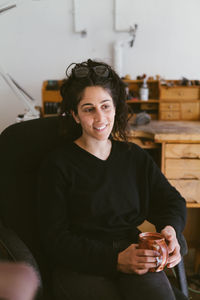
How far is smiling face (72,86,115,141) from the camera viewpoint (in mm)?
1100

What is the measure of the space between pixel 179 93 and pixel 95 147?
1.15m

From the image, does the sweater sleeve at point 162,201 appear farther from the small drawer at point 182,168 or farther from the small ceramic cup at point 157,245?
the small drawer at point 182,168

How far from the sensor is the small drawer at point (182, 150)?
1.64 m

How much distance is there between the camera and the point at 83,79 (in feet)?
→ 3.68

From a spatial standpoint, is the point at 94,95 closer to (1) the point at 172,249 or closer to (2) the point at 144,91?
(1) the point at 172,249

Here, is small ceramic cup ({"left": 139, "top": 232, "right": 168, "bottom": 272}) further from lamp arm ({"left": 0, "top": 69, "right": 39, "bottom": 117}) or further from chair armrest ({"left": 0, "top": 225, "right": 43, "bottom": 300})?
lamp arm ({"left": 0, "top": 69, "right": 39, "bottom": 117})

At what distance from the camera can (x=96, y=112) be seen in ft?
3.62

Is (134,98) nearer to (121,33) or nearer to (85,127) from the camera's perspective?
(121,33)

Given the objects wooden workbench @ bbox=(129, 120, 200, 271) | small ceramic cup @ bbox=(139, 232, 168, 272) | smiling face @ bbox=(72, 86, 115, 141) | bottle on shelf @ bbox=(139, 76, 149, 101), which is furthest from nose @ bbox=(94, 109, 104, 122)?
bottle on shelf @ bbox=(139, 76, 149, 101)

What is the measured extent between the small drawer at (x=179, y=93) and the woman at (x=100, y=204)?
90 centimetres

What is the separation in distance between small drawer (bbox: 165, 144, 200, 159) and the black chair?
64 centimetres

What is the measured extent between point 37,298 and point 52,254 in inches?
6.9

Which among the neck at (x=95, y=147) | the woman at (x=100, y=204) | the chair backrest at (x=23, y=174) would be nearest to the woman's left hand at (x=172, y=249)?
the woman at (x=100, y=204)

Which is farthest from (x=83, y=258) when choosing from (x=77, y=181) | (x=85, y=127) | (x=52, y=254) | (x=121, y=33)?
(x=121, y=33)
